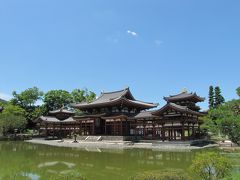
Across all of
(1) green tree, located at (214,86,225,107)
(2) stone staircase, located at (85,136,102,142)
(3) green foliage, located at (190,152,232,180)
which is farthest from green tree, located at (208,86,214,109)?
(3) green foliage, located at (190,152,232,180)

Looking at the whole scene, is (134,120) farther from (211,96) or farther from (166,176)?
(166,176)

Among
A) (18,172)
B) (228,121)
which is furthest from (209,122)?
(18,172)

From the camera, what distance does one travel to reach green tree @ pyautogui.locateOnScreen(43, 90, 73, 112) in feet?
237

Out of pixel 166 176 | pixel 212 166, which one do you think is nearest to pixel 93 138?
pixel 212 166

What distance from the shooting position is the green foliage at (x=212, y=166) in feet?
31.1

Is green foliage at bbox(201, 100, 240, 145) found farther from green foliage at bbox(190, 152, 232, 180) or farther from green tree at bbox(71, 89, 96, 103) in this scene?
green tree at bbox(71, 89, 96, 103)

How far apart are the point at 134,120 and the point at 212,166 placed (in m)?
35.0

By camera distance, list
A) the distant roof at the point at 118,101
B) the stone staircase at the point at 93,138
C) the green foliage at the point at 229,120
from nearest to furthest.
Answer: the green foliage at the point at 229,120 < the stone staircase at the point at 93,138 < the distant roof at the point at 118,101

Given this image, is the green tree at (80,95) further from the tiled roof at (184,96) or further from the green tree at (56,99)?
the tiled roof at (184,96)

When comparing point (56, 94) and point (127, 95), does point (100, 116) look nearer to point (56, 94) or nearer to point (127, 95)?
point (127, 95)

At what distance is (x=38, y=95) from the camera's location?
70.8 m

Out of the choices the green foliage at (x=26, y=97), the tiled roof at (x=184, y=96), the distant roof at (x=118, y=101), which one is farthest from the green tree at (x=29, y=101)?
the tiled roof at (x=184, y=96)

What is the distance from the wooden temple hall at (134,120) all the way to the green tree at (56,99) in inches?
521

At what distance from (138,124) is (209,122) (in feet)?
97.3
